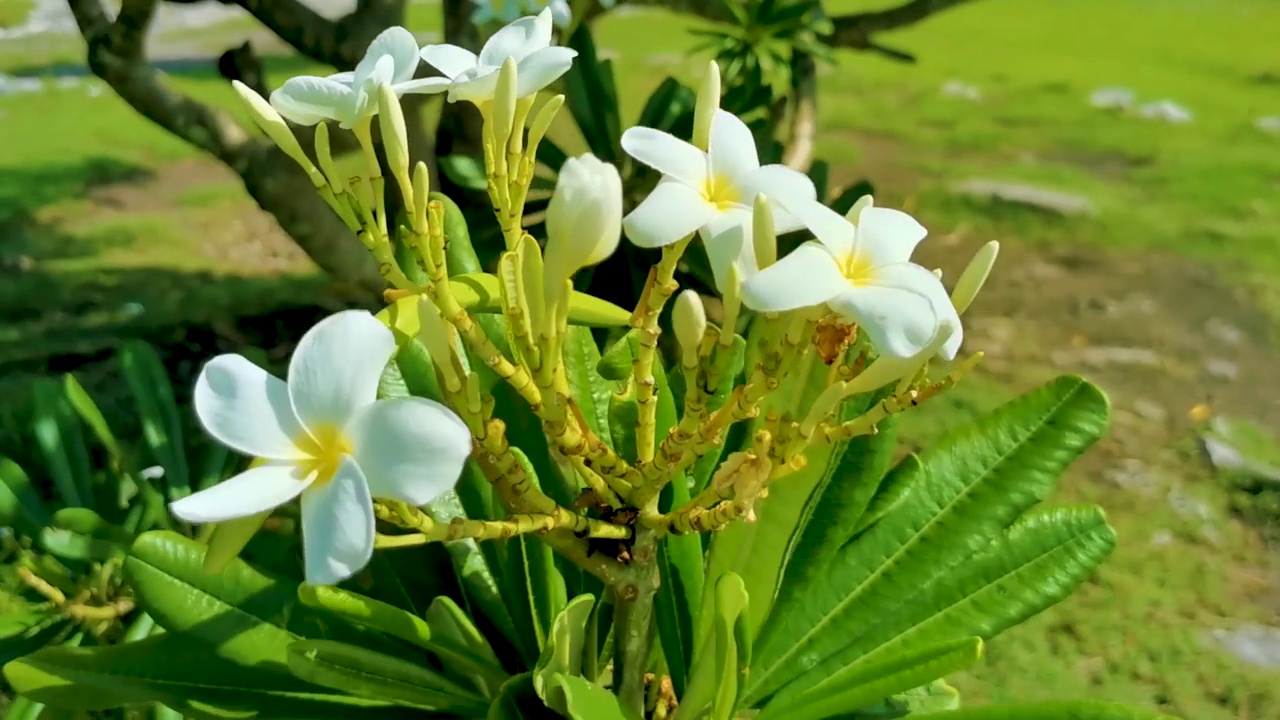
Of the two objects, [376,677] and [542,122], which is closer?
[542,122]

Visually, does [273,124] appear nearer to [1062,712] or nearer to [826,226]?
[826,226]

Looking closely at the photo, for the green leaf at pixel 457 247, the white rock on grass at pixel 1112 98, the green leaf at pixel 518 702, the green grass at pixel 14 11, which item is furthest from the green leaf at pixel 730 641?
the green grass at pixel 14 11

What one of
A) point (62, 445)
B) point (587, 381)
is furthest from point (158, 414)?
point (587, 381)

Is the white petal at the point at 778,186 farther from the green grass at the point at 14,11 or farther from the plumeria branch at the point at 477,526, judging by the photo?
the green grass at the point at 14,11

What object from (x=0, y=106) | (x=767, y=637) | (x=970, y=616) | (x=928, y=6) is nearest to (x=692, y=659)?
(x=767, y=637)

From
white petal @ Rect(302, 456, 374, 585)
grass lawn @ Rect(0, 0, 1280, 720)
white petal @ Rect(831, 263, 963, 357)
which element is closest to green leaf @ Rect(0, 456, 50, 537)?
white petal @ Rect(302, 456, 374, 585)

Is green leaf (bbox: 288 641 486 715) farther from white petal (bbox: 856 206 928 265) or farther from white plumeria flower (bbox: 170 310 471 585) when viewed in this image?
white petal (bbox: 856 206 928 265)

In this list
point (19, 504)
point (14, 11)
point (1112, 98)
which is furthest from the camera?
point (14, 11)
